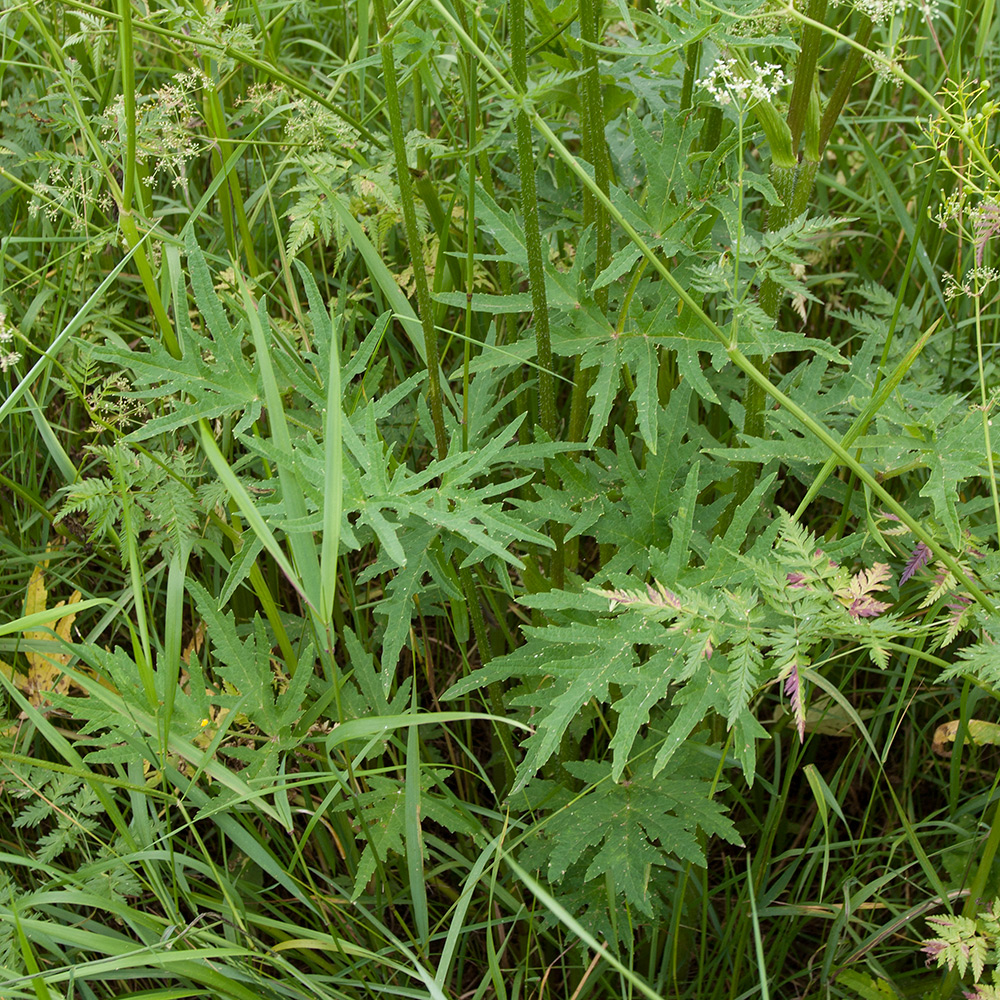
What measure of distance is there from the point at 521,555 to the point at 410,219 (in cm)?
61

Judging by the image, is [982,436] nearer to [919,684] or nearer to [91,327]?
[919,684]

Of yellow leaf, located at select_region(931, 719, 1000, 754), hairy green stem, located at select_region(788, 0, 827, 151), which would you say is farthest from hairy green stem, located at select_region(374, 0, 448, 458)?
yellow leaf, located at select_region(931, 719, 1000, 754)

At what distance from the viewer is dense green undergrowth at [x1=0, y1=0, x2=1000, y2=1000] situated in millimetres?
1267

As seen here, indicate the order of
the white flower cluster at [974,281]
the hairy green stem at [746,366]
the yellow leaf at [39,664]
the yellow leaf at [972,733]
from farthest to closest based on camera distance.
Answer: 1. the yellow leaf at [39,664]
2. the yellow leaf at [972,733]
3. the white flower cluster at [974,281]
4. the hairy green stem at [746,366]

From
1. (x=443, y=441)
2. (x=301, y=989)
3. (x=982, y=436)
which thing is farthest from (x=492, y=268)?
(x=301, y=989)

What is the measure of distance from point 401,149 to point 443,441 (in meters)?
0.48

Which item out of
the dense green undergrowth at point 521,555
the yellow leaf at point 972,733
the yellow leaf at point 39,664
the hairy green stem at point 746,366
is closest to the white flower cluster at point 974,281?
the dense green undergrowth at point 521,555

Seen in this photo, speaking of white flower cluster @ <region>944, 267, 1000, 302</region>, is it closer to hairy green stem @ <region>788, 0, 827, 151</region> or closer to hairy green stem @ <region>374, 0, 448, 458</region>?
hairy green stem @ <region>788, 0, 827, 151</region>

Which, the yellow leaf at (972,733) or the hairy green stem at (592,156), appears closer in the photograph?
the hairy green stem at (592,156)

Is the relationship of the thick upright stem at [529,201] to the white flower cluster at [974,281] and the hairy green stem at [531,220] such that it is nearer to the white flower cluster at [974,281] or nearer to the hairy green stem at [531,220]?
the hairy green stem at [531,220]

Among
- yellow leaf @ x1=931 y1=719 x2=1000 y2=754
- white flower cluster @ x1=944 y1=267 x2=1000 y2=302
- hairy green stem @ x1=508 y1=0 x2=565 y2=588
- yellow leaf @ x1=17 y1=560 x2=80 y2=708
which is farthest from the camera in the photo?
yellow leaf @ x1=17 y1=560 x2=80 y2=708

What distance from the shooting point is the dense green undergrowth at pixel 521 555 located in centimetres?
127

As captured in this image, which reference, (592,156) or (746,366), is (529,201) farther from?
(746,366)

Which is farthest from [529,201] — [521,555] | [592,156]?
[521,555]
